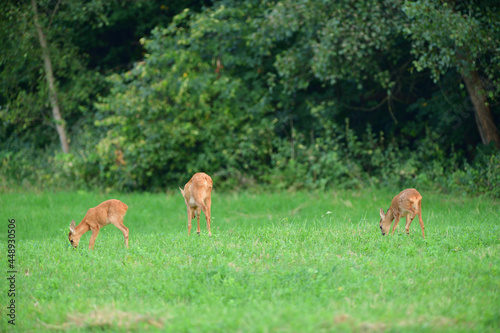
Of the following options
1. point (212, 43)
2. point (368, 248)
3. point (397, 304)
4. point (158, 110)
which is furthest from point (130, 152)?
point (397, 304)

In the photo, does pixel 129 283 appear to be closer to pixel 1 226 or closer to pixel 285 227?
pixel 285 227

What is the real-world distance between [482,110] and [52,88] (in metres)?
13.7

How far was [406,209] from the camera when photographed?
8.44 metres

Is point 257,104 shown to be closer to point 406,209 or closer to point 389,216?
point 389,216

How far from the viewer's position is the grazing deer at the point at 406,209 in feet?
27.5

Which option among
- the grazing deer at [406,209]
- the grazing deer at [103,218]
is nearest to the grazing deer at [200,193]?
the grazing deer at [103,218]

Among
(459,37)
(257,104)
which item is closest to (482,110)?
(459,37)

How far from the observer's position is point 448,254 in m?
7.43

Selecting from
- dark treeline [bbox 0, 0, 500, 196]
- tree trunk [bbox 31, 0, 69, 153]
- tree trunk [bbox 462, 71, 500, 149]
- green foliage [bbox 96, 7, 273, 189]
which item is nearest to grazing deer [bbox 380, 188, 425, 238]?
dark treeline [bbox 0, 0, 500, 196]

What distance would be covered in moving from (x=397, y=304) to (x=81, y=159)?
14.5m

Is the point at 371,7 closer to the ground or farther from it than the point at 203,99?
farther from it

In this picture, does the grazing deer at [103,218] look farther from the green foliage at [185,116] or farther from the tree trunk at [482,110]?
the tree trunk at [482,110]

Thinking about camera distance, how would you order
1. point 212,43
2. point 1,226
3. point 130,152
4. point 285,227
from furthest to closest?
point 212,43, point 130,152, point 1,226, point 285,227

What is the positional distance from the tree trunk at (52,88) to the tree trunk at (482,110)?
42.8 feet
